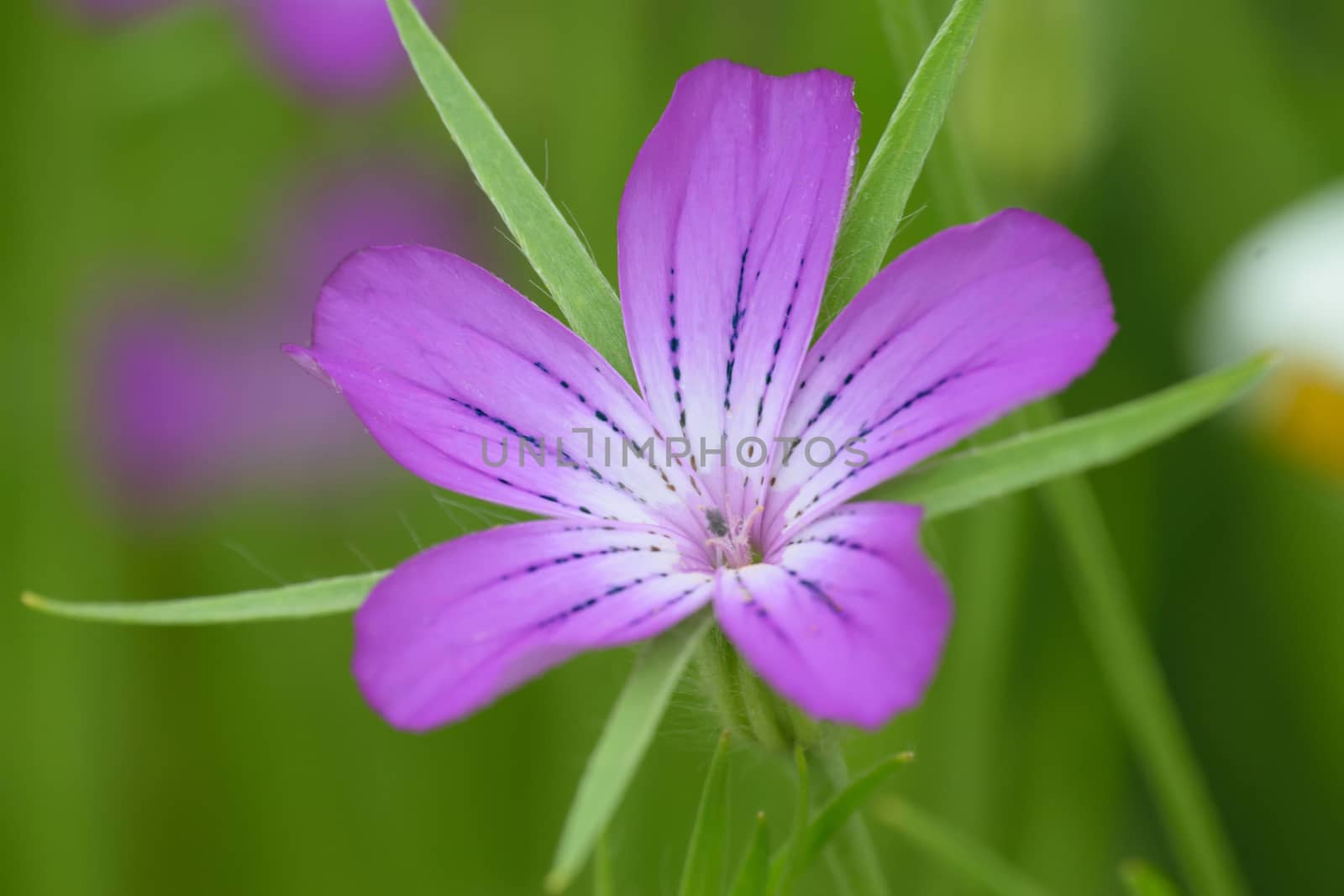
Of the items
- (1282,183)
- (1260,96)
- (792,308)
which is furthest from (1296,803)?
(792,308)

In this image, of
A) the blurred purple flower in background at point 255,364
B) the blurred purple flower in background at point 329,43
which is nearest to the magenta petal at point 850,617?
the blurred purple flower in background at point 255,364

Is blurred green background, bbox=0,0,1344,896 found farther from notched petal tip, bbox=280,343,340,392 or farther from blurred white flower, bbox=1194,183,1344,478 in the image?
notched petal tip, bbox=280,343,340,392

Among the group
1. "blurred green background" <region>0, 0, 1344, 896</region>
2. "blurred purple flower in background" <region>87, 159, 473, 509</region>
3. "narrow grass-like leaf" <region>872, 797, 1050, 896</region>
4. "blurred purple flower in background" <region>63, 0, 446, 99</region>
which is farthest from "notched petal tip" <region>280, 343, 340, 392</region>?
"blurred purple flower in background" <region>63, 0, 446, 99</region>

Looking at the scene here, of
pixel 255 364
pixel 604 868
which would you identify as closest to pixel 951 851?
pixel 604 868

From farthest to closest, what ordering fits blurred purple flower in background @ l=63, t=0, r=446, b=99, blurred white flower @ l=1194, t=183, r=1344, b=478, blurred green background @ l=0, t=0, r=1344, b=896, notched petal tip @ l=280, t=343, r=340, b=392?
blurred purple flower in background @ l=63, t=0, r=446, b=99 < blurred green background @ l=0, t=0, r=1344, b=896 < blurred white flower @ l=1194, t=183, r=1344, b=478 < notched petal tip @ l=280, t=343, r=340, b=392

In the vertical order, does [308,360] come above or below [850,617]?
above

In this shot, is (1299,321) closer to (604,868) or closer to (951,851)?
(951,851)
